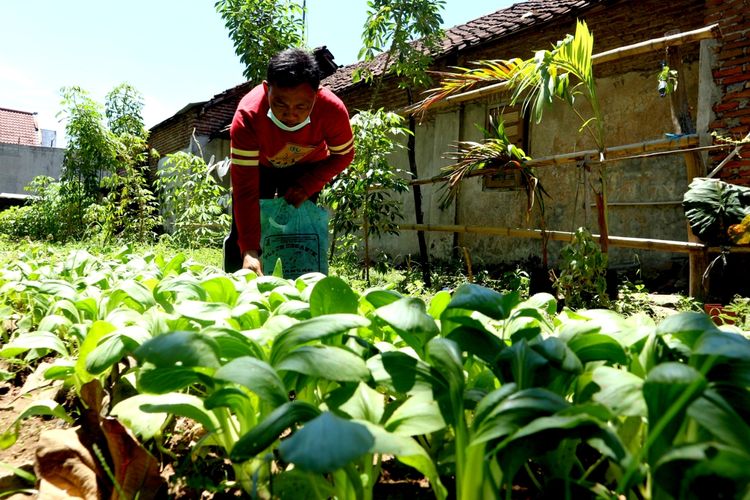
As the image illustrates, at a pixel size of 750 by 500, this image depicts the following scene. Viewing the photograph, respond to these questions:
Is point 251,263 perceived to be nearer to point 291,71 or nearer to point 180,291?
point 291,71

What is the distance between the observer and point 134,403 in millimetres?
919

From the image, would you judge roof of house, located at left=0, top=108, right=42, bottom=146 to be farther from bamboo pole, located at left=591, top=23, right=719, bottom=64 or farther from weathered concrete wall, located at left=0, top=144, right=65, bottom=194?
bamboo pole, located at left=591, top=23, right=719, bottom=64

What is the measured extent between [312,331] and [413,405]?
19cm

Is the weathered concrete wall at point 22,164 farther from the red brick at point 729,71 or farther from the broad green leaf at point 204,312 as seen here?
the broad green leaf at point 204,312

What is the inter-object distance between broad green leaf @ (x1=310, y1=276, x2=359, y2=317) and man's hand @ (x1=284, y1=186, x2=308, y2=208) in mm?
2111

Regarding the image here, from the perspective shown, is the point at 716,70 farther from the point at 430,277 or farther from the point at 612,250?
the point at 430,277

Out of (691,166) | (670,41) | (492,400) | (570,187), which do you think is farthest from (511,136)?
(492,400)

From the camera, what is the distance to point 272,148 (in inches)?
121

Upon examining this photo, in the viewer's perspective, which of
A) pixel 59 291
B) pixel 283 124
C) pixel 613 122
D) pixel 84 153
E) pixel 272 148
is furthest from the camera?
pixel 84 153

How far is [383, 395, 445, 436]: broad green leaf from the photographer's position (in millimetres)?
703

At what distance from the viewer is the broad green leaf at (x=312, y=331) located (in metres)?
0.77

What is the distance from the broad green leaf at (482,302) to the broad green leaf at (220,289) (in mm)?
693

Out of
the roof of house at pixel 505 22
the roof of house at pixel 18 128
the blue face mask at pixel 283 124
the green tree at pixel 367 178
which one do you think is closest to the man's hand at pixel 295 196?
A: the blue face mask at pixel 283 124

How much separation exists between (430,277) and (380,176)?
1.47m
